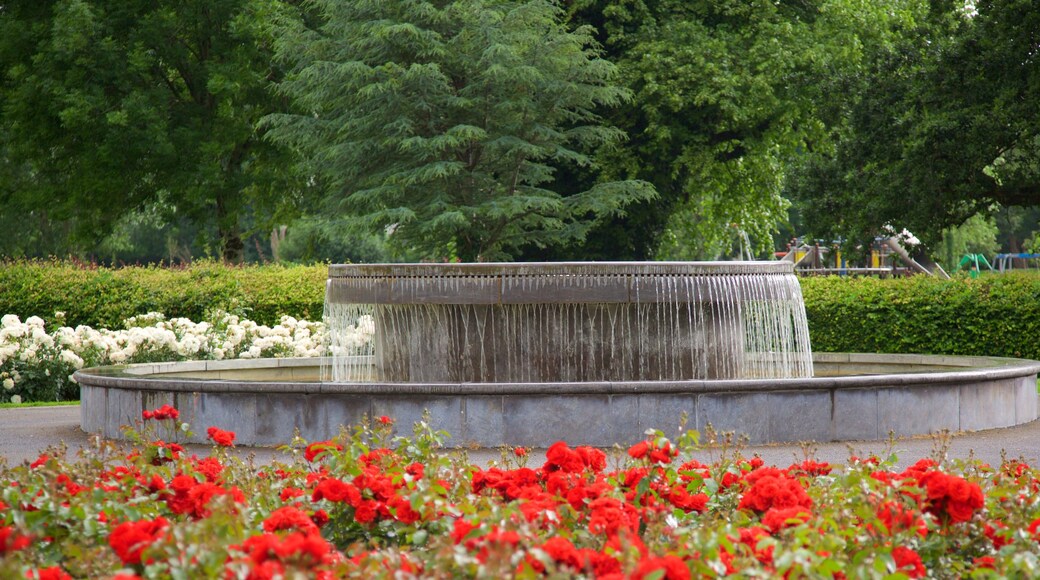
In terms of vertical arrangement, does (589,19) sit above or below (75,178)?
above

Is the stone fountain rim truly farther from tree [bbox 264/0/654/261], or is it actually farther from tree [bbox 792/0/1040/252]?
tree [bbox 264/0/654/261]

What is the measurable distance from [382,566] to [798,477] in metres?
2.60

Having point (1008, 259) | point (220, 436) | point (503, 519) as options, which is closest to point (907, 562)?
point (503, 519)

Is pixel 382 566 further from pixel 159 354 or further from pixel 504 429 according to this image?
pixel 159 354

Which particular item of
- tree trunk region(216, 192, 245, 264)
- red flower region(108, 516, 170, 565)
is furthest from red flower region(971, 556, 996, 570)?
tree trunk region(216, 192, 245, 264)

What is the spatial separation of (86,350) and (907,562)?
1368 centimetres

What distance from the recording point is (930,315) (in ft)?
58.2

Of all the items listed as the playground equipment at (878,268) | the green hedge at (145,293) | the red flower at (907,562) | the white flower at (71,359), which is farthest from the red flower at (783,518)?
the playground equipment at (878,268)

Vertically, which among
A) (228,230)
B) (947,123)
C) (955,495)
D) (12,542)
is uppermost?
(947,123)

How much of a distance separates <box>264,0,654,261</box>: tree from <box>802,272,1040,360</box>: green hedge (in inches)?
329

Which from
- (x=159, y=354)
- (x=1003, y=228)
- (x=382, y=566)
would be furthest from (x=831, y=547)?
(x=1003, y=228)

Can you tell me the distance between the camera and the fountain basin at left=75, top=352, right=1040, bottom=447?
9.51 meters

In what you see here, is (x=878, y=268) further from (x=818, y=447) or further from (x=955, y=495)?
(x=955, y=495)

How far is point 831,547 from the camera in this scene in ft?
12.7
